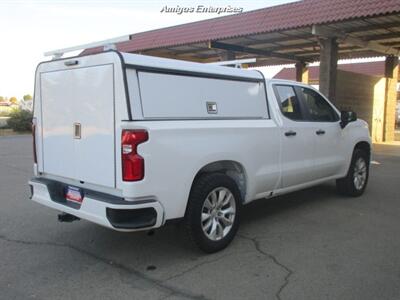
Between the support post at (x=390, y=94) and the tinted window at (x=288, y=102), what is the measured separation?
14.4 m

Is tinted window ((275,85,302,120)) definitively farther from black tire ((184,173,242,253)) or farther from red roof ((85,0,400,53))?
red roof ((85,0,400,53))

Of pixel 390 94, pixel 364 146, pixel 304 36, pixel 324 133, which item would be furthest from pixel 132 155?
pixel 390 94

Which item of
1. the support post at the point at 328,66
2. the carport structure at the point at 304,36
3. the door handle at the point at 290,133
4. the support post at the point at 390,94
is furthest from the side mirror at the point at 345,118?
the support post at the point at 390,94

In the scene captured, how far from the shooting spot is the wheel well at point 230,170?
465 centimetres

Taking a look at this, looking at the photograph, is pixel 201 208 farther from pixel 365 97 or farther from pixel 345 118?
pixel 365 97

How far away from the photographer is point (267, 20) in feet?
44.0

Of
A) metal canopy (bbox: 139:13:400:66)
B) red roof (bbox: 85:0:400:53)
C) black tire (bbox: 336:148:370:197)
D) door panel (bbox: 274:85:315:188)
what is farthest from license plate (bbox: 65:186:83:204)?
metal canopy (bbox: 139:13:400:66)

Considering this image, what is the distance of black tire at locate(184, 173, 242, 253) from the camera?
4.35 metres

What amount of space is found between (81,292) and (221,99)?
2.41 metres

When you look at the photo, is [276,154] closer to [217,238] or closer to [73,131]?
[217,238]

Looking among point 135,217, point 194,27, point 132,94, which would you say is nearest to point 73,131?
point 132,94

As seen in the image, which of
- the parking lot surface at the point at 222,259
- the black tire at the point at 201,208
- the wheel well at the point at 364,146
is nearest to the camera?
the parking lot surface at the point at 222,259

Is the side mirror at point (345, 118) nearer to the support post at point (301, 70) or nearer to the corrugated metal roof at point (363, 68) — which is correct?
the support post at point (301, 70)

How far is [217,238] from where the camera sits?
4688mm
